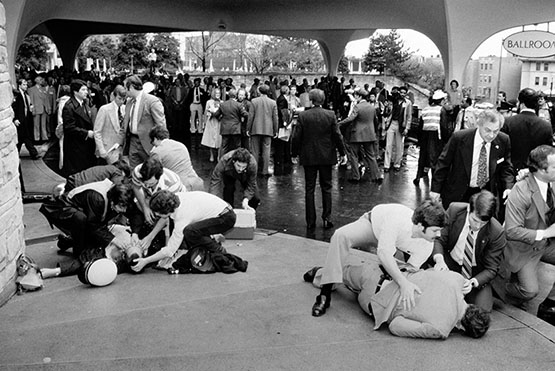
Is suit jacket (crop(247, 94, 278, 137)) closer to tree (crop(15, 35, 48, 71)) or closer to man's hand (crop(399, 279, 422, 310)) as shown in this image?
man's hand (crop(399, 279, 422, 310))

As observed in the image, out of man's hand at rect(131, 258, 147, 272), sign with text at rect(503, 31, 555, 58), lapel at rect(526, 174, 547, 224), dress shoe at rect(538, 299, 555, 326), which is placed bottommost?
dress shoe at rect(538, 299, 555, 326)

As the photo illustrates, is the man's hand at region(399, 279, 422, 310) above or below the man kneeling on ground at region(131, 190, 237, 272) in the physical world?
below

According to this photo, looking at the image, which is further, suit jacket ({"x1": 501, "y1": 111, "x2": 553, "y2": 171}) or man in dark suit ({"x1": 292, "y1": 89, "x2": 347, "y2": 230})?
man in dark suit ({"x1": 292, "y1": 89, "x2": 347, "y2": 230})

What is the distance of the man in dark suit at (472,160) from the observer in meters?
6.49

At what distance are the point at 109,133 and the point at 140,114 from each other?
0.73m

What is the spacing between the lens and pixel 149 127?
8344mm

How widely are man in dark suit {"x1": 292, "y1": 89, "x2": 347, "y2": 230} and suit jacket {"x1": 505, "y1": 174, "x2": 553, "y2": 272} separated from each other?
9.95ft

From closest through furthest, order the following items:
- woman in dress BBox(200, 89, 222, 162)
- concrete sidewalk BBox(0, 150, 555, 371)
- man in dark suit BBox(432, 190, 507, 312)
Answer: concrete sidewalk BBox(0, 150, 555, 371), man in dark suit BBox(432, 190, 507, 312), woman in dress BBox(200, 89, 222, 162)

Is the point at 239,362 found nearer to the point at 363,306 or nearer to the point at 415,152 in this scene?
the point at 363,306

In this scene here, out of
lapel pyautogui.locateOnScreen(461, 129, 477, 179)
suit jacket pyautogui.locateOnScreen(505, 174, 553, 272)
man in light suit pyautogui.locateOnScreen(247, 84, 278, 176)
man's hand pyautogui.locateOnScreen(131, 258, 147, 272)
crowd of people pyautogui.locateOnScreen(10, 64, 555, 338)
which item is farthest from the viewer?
man in light suit pyautogui.locateOnScreen(247, 84, 278, 176)

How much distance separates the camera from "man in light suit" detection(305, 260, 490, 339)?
4.62 meters

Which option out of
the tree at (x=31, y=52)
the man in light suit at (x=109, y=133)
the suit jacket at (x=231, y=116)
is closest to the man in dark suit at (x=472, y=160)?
the man in light suit at (x=109, y=133)

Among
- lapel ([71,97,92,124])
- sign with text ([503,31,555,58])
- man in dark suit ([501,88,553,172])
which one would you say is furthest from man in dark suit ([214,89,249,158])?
sign with text ([503,31,555,58])

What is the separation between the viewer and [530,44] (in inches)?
594
